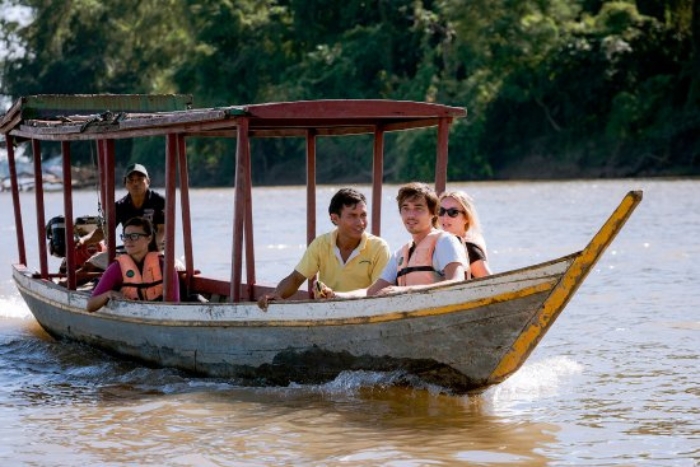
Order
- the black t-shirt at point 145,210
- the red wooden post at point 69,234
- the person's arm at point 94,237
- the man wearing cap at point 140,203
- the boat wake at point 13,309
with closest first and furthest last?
the man wearing cap at point 140,203 → the black t-shirt at point 145,210 → the red wooden post at point 69,234 → the person's arm at point 94,237 → the boat wake at point 13,309

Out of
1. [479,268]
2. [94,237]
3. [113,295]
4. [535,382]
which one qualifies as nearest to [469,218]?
[479,268]

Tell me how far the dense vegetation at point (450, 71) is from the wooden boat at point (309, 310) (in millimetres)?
30409

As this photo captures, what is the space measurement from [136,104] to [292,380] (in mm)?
4279

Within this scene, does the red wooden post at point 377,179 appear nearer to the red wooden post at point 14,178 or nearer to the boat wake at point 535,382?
the boat wake at point 535,382

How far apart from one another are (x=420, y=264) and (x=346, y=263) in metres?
0.87

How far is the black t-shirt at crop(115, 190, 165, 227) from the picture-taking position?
35.5ft

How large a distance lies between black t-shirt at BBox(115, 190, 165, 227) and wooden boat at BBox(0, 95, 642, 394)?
0.72ft

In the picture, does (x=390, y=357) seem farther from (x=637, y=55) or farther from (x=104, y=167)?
(x=637, y=55)

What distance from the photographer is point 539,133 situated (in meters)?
43.7

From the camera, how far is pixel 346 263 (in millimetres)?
8703

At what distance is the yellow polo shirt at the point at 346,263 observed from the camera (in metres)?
8.66

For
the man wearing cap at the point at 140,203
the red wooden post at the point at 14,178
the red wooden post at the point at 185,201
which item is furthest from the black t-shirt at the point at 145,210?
the red wooden post at the point at 14,178

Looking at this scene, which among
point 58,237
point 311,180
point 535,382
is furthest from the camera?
point 58,237

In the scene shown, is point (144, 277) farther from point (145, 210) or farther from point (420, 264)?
point (420, 264)
